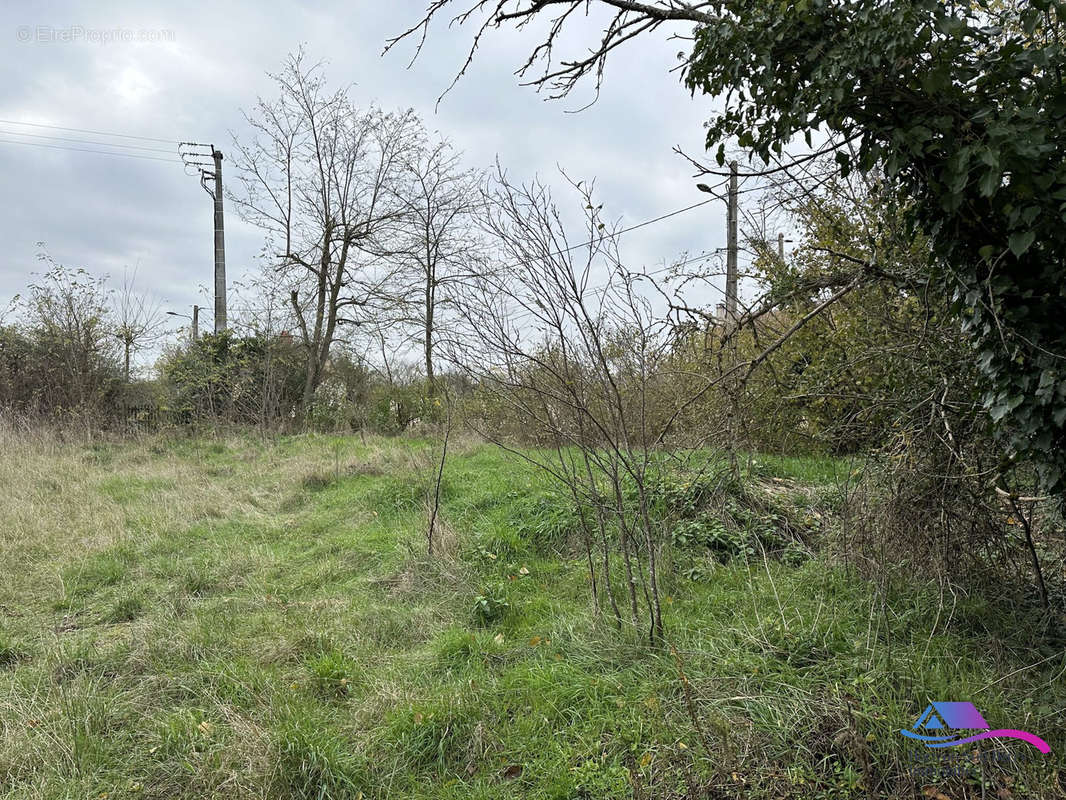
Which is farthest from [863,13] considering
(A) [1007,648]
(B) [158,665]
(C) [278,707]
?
(B) [158,665]

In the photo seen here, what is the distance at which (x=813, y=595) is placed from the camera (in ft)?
11.4

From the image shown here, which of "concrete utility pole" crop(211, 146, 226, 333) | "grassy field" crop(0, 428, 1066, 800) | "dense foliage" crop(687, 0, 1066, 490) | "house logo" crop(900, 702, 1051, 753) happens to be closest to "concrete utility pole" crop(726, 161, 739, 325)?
"dense foliage" crop(687, 0, 1066, 490)

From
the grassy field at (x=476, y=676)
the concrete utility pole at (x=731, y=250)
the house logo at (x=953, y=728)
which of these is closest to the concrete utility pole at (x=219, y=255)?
the grassy field at (x=476, y=676)

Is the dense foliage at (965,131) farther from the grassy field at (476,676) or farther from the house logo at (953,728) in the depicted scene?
the grassy field at (476,676)

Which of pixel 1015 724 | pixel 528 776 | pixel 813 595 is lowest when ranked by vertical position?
pixel 528 776

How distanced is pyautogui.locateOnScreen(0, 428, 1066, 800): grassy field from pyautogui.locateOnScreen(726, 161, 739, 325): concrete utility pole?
1.75 m

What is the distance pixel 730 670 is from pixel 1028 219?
7.01 feet

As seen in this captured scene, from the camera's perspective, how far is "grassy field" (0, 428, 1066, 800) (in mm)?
2301

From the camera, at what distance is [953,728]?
2.24 meters

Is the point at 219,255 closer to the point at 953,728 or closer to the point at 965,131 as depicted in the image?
the point at 965,131

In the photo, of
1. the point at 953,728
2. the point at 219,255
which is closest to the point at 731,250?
the point at 953,728

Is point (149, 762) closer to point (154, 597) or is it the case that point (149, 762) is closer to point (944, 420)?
point (154, 597)

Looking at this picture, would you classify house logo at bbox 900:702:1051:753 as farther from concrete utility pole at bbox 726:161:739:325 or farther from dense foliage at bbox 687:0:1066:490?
concrete utility pole at bbox 726:161:739:325

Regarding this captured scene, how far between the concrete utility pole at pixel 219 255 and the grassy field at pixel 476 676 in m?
11.6
